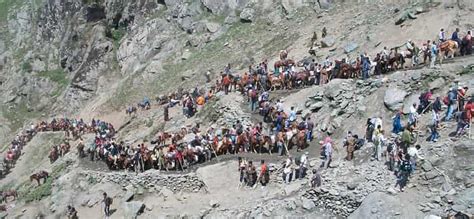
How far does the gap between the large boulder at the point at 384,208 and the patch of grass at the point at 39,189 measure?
2027 cm

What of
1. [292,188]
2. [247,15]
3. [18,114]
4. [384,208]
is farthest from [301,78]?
[18,114]

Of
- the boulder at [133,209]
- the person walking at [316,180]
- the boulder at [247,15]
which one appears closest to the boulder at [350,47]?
the boulder at [247,15]

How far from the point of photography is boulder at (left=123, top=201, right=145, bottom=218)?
27109mm

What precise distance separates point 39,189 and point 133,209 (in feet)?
33.9

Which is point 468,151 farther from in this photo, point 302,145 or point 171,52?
point 171,52

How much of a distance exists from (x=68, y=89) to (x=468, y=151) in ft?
158

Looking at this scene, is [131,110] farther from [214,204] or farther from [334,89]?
[214,204]

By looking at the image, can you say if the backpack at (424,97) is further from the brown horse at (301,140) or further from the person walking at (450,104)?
the brown horse at (301,140)

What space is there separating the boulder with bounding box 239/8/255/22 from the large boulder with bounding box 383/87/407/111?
2353 cm

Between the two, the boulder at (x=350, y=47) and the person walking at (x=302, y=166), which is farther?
the boulder at (x=350, y=47)

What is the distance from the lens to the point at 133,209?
2723 centimetres

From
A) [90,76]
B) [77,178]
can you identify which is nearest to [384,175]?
[77,178]

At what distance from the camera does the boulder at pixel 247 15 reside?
48684mm

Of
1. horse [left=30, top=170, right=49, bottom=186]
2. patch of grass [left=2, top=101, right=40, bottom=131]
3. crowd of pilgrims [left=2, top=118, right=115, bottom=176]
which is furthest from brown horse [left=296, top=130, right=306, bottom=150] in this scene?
patch of grass [left=2, top=101, right=40, bottom=131]
